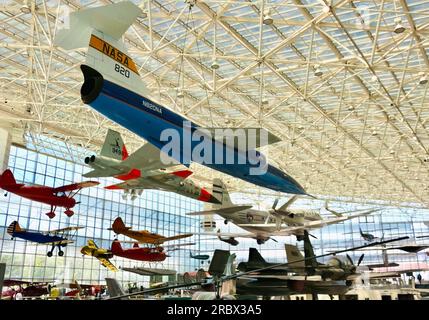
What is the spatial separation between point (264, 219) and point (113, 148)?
1144cm

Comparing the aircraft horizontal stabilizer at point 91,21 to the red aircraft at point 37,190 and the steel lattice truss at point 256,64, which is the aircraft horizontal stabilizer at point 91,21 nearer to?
the steel lattice truss at point 256,64

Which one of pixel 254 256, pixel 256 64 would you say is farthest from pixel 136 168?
pixel 256 64

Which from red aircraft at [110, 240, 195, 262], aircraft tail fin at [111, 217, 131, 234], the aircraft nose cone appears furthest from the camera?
red aircraft at [110, 240, 195, 262]

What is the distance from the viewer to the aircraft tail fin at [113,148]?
13.5 m

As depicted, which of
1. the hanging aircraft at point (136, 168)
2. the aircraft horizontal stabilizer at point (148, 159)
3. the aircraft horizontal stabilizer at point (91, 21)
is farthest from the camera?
the hanging aircraft at point (136, 168)

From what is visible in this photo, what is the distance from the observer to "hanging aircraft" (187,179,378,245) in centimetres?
1834

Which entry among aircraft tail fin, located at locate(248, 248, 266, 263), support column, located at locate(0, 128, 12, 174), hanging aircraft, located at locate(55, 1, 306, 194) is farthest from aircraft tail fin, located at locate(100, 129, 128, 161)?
support column, located at locate(0, 128, 12, 174)

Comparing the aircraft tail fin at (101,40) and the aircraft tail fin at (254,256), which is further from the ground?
the aircraft tail fin at (101,40)

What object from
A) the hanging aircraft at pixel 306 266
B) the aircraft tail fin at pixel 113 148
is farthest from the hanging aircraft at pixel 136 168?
the hanging aircraft at pixel 306 266

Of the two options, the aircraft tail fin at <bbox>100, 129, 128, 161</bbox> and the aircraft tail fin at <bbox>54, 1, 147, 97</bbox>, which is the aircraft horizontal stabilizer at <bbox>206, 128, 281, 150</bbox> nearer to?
the aircraft tail fin at <bbox>54, 1, 147, 97</bbox>

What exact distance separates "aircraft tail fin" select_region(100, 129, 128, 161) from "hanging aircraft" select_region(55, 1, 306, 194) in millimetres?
3175

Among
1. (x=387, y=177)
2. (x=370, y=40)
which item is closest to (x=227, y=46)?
(x=370, y=40)
